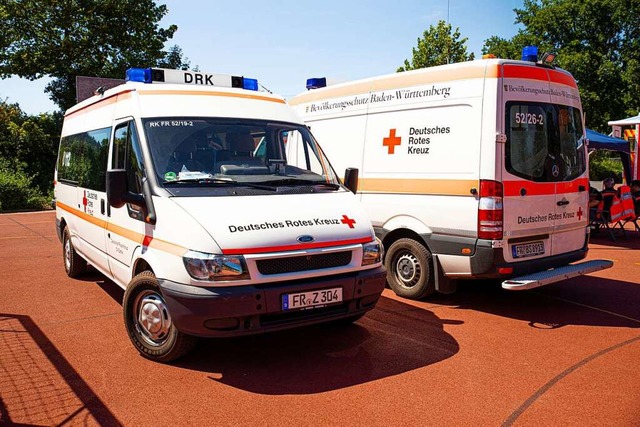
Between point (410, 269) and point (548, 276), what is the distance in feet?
5.30

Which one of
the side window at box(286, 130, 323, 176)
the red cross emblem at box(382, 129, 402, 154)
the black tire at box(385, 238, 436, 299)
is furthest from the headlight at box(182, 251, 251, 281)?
the red cross emblem at box(382, 129, 402, 154)

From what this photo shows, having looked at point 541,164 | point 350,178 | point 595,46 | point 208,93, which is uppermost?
point 595,46

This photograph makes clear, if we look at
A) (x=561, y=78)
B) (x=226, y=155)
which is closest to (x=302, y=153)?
(x=226, y=155)

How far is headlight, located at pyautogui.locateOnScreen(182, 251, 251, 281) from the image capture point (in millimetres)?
4094

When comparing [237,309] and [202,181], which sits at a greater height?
[202,181]

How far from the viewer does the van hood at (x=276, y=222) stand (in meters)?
4.19

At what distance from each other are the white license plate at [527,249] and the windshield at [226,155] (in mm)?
2181

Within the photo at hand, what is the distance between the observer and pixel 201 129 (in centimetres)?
514

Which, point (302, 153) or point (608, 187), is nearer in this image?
point (302, 153)

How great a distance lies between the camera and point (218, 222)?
423 centimetres

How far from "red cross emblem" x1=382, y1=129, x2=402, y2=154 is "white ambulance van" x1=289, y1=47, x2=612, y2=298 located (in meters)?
0.02

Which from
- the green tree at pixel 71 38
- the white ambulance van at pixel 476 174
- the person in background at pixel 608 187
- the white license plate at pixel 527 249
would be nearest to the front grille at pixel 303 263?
the white ambulance van at pixel 476 174

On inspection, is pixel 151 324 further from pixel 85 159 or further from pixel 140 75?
pixel 85 159

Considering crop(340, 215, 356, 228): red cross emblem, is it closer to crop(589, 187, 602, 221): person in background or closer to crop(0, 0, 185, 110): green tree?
crop(589, 187, 602, 221): person in background
